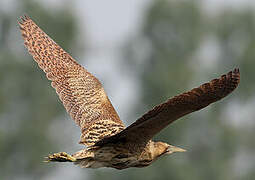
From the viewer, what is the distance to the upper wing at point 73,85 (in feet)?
36.0

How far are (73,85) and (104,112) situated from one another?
23.2 inches

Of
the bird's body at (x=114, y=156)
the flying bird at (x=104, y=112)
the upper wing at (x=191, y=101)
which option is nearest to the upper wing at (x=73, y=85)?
the flying bird at (x=104, y=112)

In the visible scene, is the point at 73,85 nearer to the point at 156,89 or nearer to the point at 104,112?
the point at 104,112

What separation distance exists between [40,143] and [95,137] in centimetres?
2147

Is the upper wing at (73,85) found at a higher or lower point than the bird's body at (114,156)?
higher

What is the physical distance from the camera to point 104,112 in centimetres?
1106

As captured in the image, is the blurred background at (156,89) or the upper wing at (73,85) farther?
the blurred background at (156,89)

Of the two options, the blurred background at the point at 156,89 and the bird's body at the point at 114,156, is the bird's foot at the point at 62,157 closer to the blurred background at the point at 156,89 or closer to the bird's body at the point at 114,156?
the bird's body at the point at 114,156

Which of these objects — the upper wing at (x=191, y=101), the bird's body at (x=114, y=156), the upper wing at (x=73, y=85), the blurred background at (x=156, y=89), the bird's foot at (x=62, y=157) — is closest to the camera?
the upper wing at (x=191, y=101)

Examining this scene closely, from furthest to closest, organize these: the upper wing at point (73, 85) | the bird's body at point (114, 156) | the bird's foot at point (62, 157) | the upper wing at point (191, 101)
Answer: the upper wing at point (73, 85)
the bird's body at point (114, 156)
the bird's foot at point (62, 157)
the upper wing at point (191, 101)

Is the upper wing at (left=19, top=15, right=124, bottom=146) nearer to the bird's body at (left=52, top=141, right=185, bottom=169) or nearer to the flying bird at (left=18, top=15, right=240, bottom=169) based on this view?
the flying bird at (left=18, top=15, right=240, bottom=169)

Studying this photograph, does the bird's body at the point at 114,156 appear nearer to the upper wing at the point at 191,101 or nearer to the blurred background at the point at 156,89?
the upper wing at the point at 191,101

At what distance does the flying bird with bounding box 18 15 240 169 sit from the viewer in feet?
28.8

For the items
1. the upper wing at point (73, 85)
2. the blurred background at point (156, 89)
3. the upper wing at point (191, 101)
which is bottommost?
the upper wing at point (191, 101)
